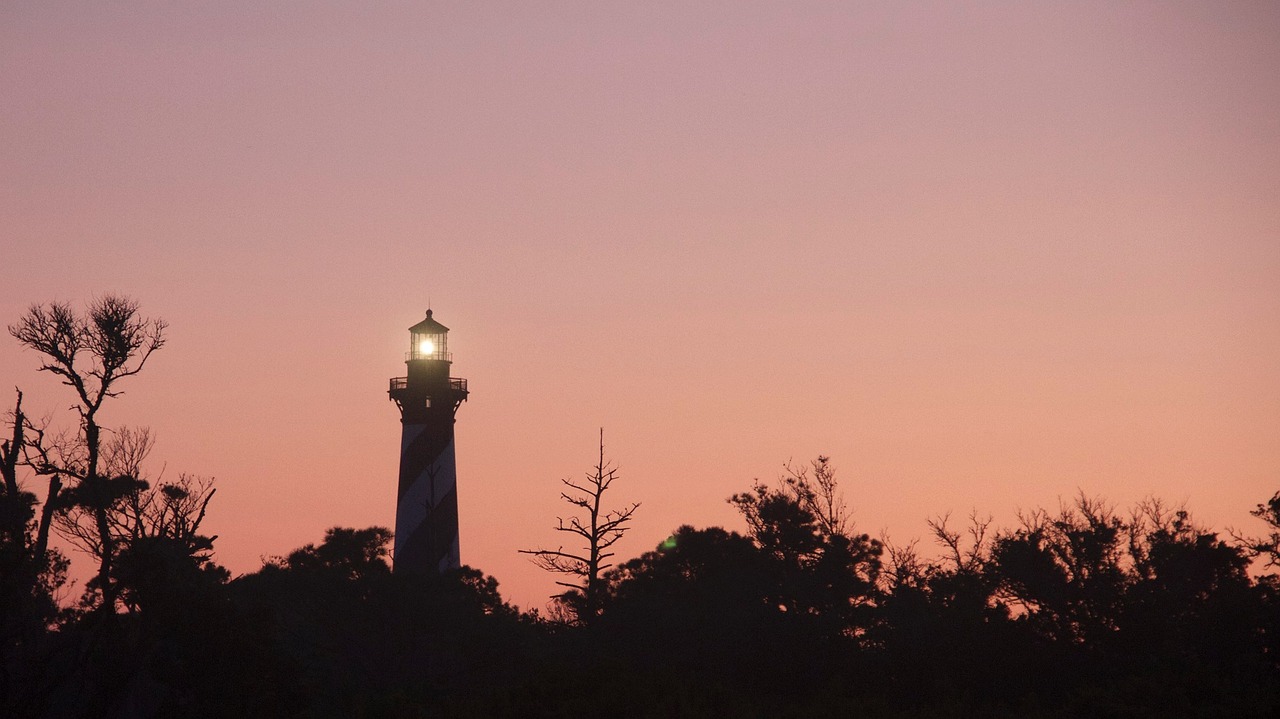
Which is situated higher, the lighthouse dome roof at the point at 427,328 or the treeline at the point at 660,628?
the lighthouse dome roof at the point at 427,328

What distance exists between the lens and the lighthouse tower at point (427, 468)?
64.0 m

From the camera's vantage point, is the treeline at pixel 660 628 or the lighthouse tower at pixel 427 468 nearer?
the treeline at pixel 660 628

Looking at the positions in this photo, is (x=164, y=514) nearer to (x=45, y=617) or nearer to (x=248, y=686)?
(x=45, y=617)

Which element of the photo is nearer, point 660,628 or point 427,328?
point 660,628

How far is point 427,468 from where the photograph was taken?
64.6 metres

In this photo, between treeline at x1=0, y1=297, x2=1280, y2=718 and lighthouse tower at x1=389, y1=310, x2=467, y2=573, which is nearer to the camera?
treeline at x1=0, y1=297, x2=1280, y2=718

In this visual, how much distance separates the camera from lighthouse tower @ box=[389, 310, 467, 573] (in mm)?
64000

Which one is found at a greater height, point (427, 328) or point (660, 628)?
point (427, 328)

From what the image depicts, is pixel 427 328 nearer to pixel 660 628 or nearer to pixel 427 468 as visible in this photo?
pixel 427 468

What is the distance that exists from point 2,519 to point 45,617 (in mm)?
6881

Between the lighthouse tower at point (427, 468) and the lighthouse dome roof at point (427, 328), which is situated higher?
the lighthouse dome roof at point (427, 328)

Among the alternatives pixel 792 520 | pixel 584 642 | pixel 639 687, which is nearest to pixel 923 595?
pixel 792 520

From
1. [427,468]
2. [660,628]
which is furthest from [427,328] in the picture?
[660,628]

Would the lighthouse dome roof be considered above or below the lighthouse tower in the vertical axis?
above
